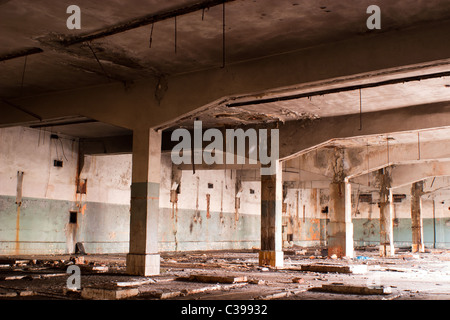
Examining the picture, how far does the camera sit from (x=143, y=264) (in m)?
10.5

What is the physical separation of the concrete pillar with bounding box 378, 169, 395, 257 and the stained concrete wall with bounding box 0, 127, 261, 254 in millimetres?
8323

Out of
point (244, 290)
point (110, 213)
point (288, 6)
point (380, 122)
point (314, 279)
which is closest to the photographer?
point (288, 6)

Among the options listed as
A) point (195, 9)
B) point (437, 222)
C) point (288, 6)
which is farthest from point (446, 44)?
point (437, 222)

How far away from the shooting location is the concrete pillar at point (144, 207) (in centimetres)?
1058

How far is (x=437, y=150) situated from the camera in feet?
56.7

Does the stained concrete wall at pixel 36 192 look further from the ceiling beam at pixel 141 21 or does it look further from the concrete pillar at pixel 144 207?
the ceiling beam at pixel 141 21

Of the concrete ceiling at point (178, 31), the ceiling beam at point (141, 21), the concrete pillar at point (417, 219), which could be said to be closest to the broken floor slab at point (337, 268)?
the concrete ceiling at point (178, 31)

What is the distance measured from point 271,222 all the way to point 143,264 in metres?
4.70

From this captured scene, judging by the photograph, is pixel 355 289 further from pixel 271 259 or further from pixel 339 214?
pixel 339 214

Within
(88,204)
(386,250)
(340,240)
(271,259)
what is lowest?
(386,250)

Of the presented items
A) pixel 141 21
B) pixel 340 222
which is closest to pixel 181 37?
pixel 141 21

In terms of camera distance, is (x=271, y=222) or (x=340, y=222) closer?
(x=271, y=222)

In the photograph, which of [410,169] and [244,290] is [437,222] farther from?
[244,290]
